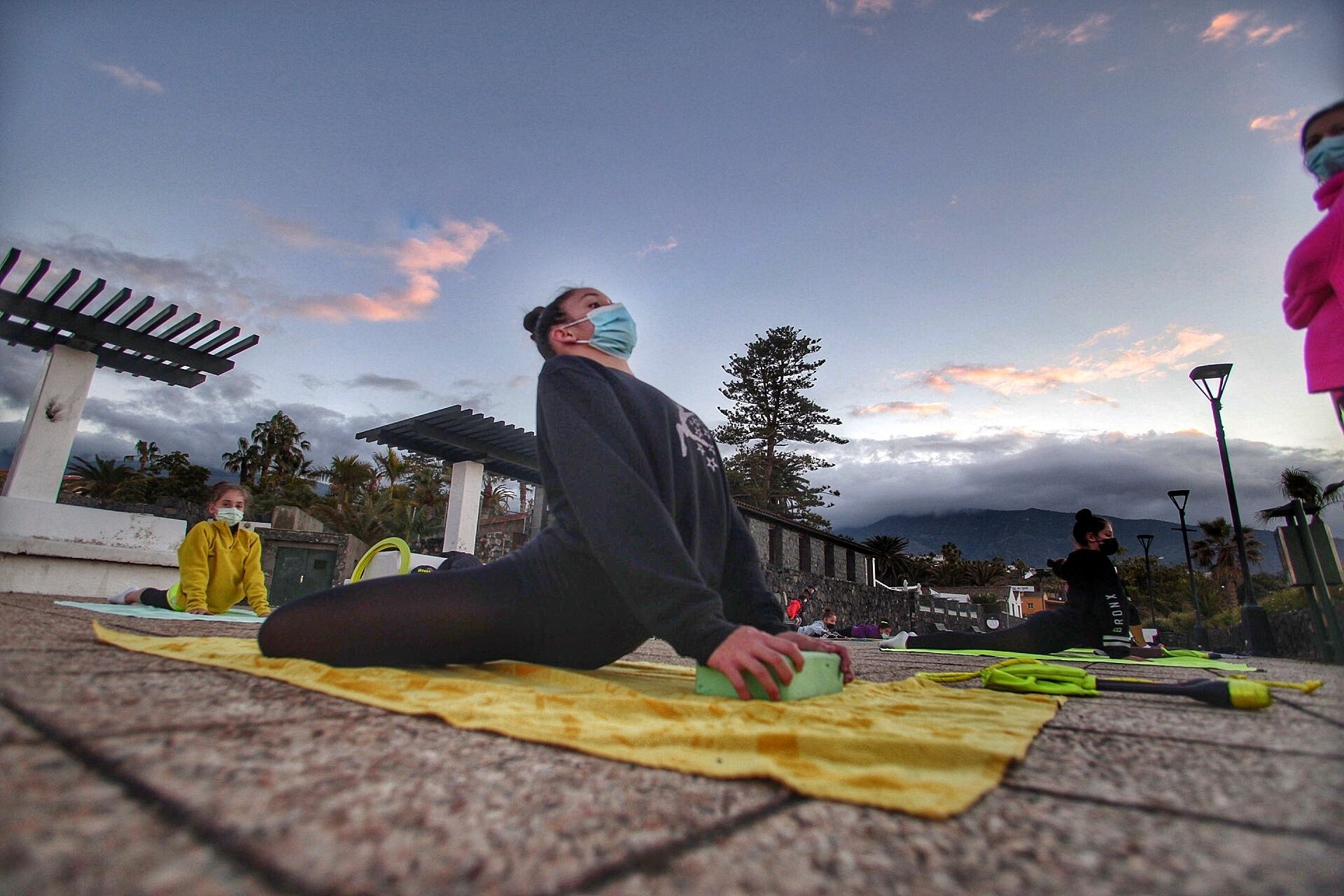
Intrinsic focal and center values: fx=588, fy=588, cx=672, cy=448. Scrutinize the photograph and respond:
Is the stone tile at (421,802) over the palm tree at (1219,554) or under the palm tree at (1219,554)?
under

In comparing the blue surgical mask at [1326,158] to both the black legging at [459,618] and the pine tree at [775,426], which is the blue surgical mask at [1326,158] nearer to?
the black legging at [459,618]

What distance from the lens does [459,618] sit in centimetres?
162

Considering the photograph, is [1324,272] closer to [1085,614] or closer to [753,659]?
[753,659]

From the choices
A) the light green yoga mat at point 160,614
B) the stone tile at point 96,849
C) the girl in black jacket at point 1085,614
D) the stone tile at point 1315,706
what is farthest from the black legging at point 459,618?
the girl in black jacket at point 1085,614

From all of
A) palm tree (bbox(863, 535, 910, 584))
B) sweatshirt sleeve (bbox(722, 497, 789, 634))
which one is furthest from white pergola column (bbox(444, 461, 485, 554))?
palm tree (bbox(863, 535, 910, 584))

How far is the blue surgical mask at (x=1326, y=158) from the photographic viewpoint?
1.87m

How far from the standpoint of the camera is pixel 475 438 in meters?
9.66

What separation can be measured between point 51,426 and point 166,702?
857cm

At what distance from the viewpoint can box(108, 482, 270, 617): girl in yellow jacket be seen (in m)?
4.88

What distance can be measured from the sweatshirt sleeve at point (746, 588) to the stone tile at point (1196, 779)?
0.91m

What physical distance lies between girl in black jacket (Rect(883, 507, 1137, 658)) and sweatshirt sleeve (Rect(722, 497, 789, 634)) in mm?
4026

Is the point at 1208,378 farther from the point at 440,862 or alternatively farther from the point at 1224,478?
the point at 440,862

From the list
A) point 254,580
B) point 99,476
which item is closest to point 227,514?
point 254,580

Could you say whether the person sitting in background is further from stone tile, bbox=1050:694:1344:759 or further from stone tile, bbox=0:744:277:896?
stone tile, bbox=0:744:277:896
